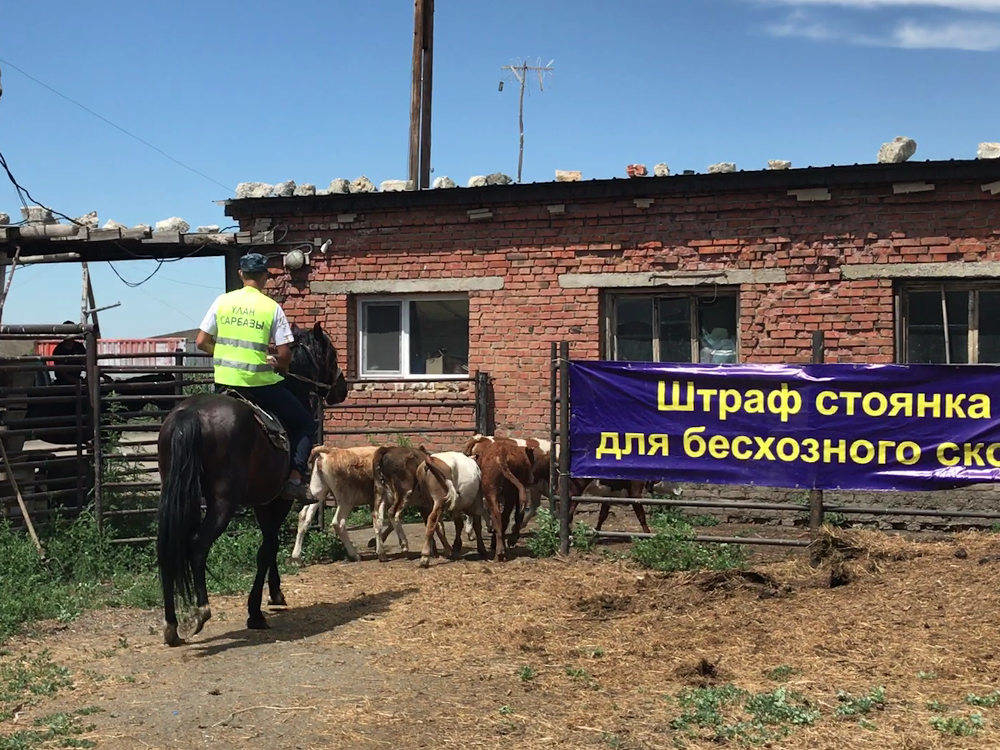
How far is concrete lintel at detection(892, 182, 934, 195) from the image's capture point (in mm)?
12750

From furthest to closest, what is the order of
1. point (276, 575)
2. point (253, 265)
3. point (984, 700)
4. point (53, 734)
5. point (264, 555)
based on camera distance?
point (276, 575) → point (264, 555) → point (253, 265) → point (984, 700) → point (53, 734)

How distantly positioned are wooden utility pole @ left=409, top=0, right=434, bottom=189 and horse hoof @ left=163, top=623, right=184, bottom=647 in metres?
14.5

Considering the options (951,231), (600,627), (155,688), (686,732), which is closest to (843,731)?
(686,732)

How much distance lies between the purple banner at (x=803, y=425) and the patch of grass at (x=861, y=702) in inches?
160

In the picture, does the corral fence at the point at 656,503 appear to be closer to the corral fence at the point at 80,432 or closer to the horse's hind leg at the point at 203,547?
the corral fence at the point at 80,432

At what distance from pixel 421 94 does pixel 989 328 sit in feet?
40.8

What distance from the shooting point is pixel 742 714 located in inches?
227

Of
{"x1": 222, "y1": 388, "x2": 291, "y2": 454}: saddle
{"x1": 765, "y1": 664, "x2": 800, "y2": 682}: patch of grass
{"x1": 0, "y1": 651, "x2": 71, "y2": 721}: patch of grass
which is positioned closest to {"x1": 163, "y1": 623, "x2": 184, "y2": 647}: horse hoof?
{"x1": 0, "y1": 651, "x2": 71, "y2": 721}: patch of grass

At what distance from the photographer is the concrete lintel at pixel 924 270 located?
1256cm

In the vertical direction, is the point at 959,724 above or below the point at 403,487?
below

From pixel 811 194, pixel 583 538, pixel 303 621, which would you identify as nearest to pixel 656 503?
pixel 583 538

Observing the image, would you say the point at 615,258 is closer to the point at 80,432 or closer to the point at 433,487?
the point at 433,487

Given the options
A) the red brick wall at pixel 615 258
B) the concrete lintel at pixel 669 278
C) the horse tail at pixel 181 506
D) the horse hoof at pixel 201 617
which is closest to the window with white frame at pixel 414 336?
the red brick wall at pixel 615 258

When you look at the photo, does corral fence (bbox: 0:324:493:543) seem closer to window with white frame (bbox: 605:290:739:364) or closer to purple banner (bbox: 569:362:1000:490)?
window with white frame (bbox: 605:290:739:364)
